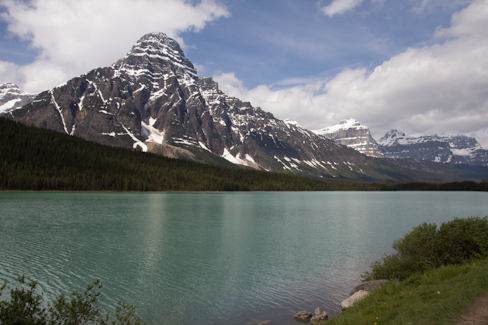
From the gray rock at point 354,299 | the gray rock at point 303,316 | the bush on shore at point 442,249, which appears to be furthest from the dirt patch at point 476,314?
the bush on shore at point 442,249

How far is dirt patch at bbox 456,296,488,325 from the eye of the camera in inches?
450

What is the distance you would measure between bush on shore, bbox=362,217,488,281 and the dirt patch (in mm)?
10488

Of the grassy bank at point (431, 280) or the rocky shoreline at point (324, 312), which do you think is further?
the rocky shoreline at point (324, 312)

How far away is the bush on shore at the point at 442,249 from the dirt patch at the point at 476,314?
10488 millimetres

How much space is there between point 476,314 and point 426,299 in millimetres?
2848

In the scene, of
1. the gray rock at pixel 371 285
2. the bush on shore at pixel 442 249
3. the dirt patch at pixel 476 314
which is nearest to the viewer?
the dirt patch at pixel 476 314

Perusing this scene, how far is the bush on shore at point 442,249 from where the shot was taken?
75.4ft

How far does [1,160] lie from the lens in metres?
171

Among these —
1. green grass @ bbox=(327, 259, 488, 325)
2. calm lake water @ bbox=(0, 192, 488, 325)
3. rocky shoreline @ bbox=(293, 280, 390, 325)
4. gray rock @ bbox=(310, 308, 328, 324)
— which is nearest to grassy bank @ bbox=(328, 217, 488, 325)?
green grass @ bbox=(327, 259, 488, 325)

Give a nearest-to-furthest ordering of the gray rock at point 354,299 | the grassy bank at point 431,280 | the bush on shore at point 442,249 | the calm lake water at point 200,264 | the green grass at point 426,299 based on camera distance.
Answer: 1. the green grass at point 426,299
2. the grassy bank at point 431,280
3. the gray rock at point 354,299
4. the calm lake water at point 200,264
5. the bush on shore at point 442,249

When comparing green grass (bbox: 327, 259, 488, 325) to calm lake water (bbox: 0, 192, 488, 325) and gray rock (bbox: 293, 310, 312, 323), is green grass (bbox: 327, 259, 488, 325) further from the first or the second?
calm lake water (bbox: 0, 192, 488, 325)

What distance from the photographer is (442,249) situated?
23.9 meters

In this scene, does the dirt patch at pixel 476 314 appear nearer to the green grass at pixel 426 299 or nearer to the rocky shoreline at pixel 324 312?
the green grass at pixel 426 299

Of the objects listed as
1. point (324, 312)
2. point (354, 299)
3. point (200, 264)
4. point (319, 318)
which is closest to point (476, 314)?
point (354, 299)
